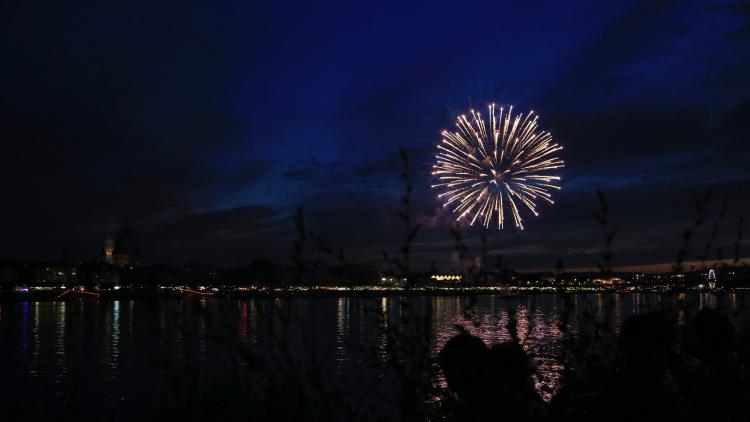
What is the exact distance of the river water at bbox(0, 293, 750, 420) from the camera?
434 cm

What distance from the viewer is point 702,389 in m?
5.41

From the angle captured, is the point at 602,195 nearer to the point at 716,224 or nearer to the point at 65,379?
the point at 716,224

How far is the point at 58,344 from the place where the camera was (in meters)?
61.5

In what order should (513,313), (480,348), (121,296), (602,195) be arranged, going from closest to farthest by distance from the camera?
1. (602,195)
2. (513,313)
3. (480,348)
4. (121,296)

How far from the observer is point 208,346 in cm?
5419

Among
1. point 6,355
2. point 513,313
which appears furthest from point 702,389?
point 6,355

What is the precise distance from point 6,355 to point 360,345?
56885 millimetres

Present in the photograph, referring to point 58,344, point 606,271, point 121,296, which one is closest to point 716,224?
point 606,271

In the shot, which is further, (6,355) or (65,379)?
(6,355)

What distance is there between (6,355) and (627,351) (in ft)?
189

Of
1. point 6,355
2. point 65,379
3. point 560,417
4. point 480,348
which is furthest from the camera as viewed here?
point 6,355

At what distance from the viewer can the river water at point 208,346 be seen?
14.3 ft

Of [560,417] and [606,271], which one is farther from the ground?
[606,271]

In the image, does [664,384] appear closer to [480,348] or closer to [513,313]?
[513,313]
